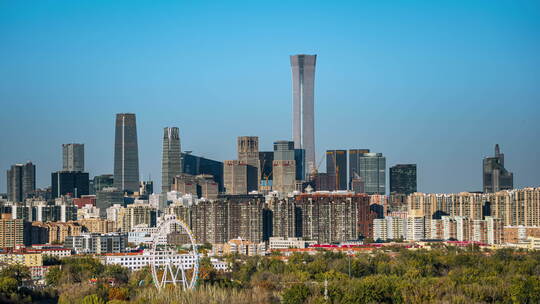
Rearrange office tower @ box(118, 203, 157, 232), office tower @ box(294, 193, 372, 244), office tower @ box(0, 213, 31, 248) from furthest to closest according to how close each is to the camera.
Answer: office tower @ box(118, 203, 157, 232) → office tower @ box(294, 193, 372, 244) → office tower @ box(0, 213, 31, 248)

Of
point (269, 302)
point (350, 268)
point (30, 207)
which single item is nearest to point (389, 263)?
point (350, 268)

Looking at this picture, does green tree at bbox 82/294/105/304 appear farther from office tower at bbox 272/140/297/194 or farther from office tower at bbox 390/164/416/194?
office tower at bbox 390/164/416/194

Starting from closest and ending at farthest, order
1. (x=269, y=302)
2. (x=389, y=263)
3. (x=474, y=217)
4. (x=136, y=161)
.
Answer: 1. (x=269, y=302)
2. (x=389, y=263)
3. (x=474, y=217)
4. (x=136, y=161)

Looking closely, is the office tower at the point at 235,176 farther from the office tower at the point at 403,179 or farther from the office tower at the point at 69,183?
the office tower at the point at 69,183

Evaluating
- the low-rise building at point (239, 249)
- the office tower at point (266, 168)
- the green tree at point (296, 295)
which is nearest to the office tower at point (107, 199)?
the office tower at point (266, 168)

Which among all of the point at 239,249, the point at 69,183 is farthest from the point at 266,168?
the point at 239,249

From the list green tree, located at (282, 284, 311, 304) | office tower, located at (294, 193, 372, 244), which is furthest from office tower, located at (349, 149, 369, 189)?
green tree, located at (282, 284, 311, 304)

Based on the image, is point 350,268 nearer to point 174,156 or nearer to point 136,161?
point 174,156
